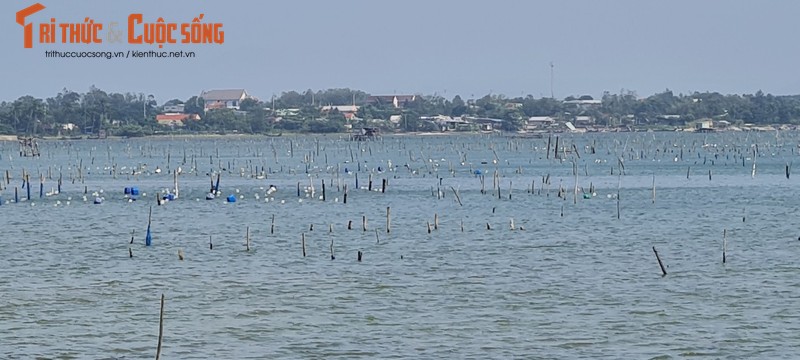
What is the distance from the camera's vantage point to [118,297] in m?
37.4

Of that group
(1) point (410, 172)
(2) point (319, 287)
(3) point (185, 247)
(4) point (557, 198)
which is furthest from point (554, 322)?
(1) point (410, 172)

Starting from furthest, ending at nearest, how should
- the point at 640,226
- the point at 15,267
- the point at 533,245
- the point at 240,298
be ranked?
the point at 640,226, the point at 533,245, the point at 15,267, the point at 240,298

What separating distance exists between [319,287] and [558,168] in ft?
284

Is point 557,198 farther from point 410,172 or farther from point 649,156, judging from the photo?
point 649,156

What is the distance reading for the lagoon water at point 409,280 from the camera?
30.4 meters

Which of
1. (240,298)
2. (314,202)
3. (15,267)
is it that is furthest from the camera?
(314,202)

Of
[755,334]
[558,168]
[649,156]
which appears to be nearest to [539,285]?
[755,334]

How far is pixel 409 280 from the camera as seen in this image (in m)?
40.3

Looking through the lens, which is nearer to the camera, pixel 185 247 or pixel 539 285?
pixel 539 285

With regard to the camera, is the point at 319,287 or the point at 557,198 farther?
the point at 557,198

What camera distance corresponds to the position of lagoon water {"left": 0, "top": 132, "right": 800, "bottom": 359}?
99.6ft

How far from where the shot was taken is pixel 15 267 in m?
45.2

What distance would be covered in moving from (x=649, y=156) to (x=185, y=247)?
10867 centimetres

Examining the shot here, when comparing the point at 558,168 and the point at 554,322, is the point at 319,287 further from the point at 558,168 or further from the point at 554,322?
the point at 558,168
